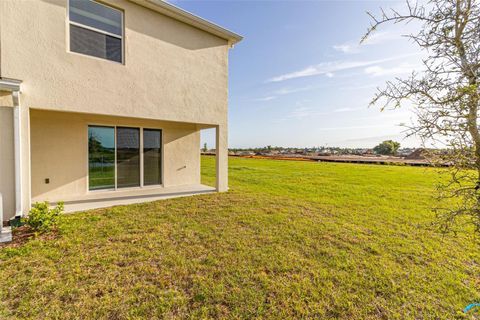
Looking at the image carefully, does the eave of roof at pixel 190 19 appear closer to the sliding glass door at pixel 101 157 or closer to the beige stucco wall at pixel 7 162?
the sliding glass door at pixel 101 157

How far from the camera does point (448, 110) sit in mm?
2104

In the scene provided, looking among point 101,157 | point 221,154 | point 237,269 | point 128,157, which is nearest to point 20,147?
point 101,157

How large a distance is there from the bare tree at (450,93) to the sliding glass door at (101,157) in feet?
30.3

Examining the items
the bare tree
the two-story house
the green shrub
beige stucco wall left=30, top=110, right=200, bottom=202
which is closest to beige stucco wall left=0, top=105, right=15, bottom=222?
the two-story house

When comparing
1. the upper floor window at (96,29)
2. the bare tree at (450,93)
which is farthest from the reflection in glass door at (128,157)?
the bare tree at (450,93)

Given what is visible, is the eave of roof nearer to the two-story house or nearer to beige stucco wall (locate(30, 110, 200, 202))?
the two-story house

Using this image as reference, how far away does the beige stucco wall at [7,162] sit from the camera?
4770mm

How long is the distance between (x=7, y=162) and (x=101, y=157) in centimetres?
321

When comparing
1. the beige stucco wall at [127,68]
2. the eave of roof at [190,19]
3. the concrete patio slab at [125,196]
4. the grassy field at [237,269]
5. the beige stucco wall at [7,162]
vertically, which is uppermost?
the eave of roof at [190,19]

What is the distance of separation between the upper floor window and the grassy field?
494 cm

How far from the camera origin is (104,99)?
20.2 feet

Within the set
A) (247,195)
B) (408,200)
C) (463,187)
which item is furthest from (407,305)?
(408,200)

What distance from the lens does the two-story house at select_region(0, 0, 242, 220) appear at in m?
4.96

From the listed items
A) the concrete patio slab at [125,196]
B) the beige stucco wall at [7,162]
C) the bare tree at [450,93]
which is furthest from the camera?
the concrete patio slab at [125,196]
